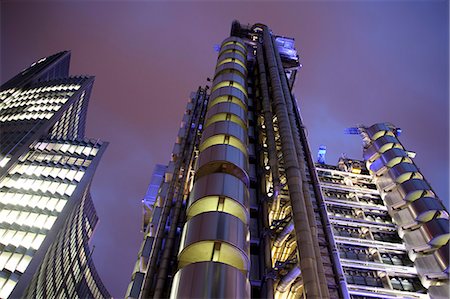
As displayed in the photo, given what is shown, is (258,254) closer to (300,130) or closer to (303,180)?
(303,180)

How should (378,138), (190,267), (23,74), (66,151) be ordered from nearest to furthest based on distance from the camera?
(190,267), (378,138), (66,151), (23,74)

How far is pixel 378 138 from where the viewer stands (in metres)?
44.2

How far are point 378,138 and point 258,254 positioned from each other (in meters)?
32.4

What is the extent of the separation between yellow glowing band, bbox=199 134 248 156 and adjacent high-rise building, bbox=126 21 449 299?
0.08 metres

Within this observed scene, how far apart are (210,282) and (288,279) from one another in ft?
17.7

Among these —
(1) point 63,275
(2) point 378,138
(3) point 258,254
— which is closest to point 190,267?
(3) point 258,254

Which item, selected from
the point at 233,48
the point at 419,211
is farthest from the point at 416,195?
the point at 233,48

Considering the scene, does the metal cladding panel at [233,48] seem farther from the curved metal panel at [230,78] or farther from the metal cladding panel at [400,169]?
the metal cladding panel at [400,169]

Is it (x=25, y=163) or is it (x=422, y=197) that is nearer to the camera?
(x=422, y=197)

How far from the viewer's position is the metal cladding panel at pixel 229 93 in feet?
91.9

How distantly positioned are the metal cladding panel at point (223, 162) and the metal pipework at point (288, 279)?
6748 mm

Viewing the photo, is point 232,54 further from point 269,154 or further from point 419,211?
point 419,211

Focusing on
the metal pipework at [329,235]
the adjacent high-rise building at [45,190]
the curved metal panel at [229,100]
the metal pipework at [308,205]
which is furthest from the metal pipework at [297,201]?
the adjacent high-rise building at [45,190]

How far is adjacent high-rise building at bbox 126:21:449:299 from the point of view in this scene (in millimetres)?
16344
